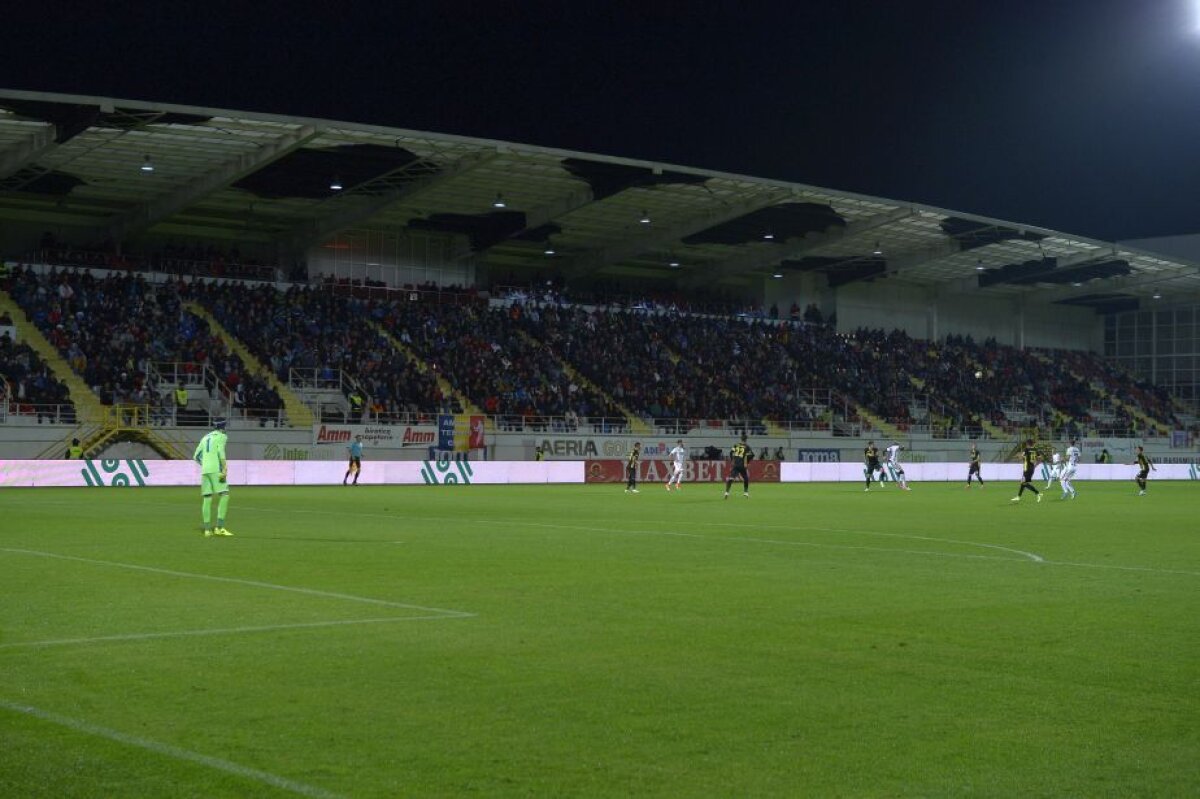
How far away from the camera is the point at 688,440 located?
6706 centimetres

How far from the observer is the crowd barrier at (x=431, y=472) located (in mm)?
44562

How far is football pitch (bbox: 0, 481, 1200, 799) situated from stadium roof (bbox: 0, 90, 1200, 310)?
33102 millimetres

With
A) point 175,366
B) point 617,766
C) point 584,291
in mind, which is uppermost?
point 584,291

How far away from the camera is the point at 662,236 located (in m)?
72.8

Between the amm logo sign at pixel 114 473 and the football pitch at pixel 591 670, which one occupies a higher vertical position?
the amm logo sign at pixel 114 473

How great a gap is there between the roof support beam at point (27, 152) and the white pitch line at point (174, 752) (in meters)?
46.2

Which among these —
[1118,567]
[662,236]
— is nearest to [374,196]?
[662,236]

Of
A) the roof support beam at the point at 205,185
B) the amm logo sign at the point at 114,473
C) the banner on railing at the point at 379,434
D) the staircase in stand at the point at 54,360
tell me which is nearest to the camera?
the amm logo sign at the point at 114,473

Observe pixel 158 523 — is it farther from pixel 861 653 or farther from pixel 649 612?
pixel 861 653

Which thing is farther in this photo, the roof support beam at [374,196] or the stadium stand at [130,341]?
the roof support beam at [374,196]

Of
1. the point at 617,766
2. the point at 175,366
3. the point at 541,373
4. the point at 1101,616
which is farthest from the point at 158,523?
the point at 541,373

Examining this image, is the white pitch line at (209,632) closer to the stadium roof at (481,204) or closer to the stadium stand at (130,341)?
the stadium roof at (481,204)

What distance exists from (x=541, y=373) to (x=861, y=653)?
187 feet

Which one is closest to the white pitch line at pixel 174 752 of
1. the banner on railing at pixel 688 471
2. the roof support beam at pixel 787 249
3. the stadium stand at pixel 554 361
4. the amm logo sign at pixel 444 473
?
the amm logo sign at pixel 444 473
